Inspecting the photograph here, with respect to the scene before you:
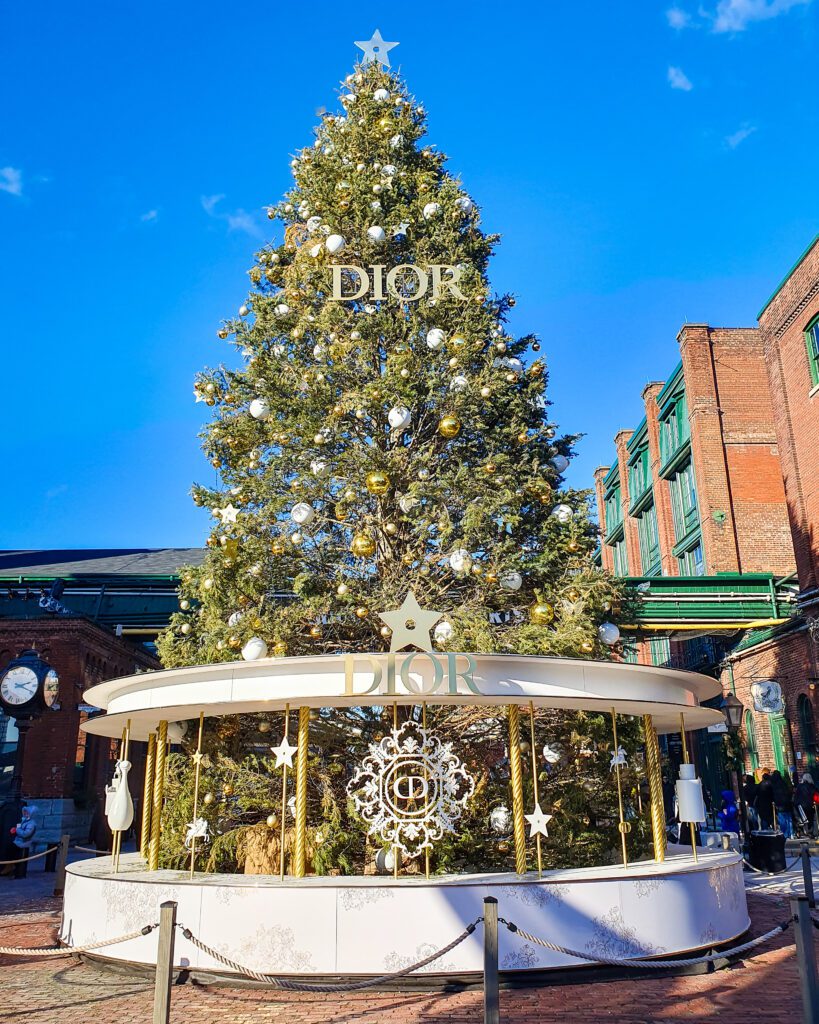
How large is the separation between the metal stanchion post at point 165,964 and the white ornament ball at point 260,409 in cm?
796

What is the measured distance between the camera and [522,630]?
1150 centimetres

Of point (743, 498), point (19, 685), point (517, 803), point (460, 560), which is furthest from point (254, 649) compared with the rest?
point (743, 498)

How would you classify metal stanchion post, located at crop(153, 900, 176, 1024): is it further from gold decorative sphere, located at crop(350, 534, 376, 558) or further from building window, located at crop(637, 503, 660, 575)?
building window, located at crop(637, 503, 660, 575)

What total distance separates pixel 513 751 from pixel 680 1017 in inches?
117

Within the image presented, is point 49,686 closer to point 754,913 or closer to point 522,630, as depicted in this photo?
point 522,630

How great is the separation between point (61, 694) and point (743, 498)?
2372 cm

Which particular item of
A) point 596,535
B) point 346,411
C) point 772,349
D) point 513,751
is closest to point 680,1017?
point 513,751

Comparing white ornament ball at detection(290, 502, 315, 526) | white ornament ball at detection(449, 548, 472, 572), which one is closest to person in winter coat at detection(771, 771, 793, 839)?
white ornament ball at detection(449, 548, 472, 572)

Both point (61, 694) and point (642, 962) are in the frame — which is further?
point (61, 694)

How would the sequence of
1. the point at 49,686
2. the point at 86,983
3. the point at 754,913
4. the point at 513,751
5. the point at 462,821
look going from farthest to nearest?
the point at 49,686, the point at 754,913, the point at 462,821, the point at 513,751, the point at 86,983

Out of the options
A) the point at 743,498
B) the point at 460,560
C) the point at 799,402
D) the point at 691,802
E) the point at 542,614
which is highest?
the point at 799,402

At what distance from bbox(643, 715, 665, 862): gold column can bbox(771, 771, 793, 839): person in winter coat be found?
11483 mm

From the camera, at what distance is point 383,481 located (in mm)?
11883

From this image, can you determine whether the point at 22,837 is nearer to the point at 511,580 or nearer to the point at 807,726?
the point at 511,580
